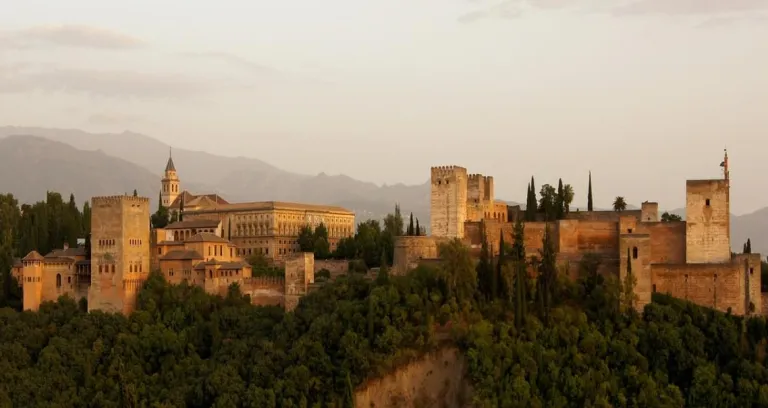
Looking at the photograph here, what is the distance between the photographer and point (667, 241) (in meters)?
43.8

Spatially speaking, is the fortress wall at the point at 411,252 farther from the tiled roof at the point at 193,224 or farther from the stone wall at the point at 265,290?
the tiled roof at the point at 193,224

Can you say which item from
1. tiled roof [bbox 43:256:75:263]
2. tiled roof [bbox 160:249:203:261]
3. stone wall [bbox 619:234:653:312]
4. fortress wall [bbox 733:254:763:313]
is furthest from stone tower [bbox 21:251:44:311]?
fortress wall [bbox 733:254:763:313]

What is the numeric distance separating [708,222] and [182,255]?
882 inches

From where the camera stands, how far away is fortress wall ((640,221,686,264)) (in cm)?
4347

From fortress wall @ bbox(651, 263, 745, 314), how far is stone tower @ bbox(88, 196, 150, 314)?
2185cm

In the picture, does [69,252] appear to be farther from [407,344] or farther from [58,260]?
[407,344]

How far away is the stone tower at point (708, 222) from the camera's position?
42.9 metres

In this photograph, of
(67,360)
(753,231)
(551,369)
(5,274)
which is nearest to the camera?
(551,369)

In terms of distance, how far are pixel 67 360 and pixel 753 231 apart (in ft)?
476

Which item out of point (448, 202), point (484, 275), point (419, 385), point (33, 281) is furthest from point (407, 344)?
point (33, 281)

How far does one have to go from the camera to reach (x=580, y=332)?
4106 centimetres

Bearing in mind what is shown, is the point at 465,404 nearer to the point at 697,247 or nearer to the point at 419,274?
the point at 419,274

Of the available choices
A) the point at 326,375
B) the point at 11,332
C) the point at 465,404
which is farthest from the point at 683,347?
the point at 11,332

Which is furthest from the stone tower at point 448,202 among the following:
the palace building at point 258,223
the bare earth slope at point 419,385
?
the palace building at point 258,223
